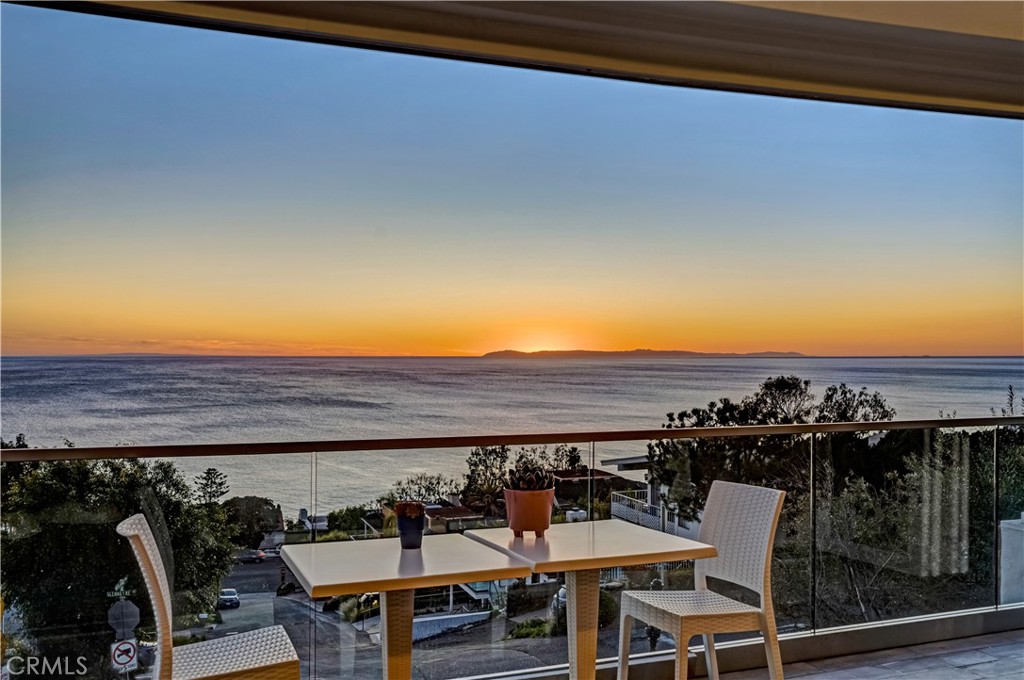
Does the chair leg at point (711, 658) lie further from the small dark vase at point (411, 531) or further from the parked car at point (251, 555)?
the parked car at point (251, 555)

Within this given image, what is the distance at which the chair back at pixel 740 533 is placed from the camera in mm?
2881

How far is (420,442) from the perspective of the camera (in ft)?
10.1

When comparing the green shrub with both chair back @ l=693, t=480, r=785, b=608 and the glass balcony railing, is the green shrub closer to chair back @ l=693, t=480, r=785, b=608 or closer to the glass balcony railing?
the glass balcony railing

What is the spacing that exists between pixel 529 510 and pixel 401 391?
15.5 meters

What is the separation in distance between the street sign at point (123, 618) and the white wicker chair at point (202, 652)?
350 millimetres

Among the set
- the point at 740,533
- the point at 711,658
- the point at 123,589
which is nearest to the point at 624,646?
the point at 711,658

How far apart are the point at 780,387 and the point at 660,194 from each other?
7.17m

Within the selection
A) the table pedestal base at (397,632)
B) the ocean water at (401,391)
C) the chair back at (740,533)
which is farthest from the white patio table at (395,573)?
the ocean water at (401,391)

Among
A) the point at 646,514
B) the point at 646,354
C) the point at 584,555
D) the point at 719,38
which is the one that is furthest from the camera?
the point at 646,354

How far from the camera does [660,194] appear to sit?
1004 centimetres

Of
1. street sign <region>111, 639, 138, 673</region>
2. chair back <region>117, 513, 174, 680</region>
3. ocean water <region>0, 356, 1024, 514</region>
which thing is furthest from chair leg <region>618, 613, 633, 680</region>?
ocean water <region>0, 356, 1024, 514</region>

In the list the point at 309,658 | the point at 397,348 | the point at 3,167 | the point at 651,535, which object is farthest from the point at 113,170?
the point at 651,535

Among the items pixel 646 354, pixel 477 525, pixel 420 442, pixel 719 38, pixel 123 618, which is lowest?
pixel 123 618

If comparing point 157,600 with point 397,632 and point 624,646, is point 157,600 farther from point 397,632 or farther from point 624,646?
point 624,646
